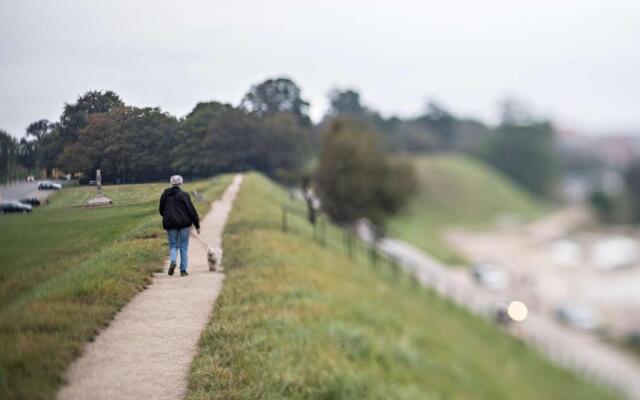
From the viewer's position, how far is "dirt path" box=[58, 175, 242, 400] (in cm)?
281

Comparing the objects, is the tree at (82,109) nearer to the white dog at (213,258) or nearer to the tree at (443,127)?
the white dog at (213,258)

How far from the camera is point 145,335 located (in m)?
3.03

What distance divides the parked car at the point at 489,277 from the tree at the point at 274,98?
75.7 m

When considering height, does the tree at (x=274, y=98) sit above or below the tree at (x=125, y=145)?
above

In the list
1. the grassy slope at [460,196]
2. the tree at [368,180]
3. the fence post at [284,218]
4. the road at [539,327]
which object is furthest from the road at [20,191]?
the grassy slope at [460,196]

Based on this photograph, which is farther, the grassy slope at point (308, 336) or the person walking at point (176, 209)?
the grassy slope at point (308, 336)

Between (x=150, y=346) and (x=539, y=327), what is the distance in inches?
2392

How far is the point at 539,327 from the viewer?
2375 inches

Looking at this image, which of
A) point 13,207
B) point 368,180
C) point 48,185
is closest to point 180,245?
point 48,185

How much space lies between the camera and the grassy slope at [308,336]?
4.18 meters

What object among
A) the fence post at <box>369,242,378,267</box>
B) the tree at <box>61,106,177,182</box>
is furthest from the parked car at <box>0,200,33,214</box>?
the fence post at <box>369,242,378,267</box>

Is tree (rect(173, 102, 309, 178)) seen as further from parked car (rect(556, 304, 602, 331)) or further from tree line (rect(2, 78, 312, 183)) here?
parked car (rect(556, 304, 602, 331))

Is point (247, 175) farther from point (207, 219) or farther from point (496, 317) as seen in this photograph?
point (496, 317)

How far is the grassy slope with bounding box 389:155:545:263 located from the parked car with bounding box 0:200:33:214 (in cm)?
11024
